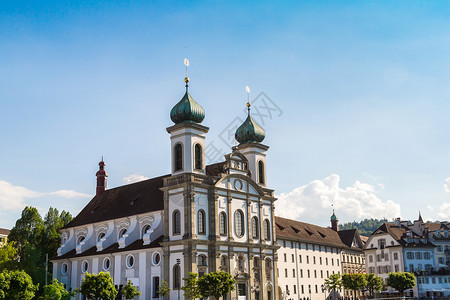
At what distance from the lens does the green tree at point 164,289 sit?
54.9m

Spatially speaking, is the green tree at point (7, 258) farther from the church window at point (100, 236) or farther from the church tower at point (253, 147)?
the church tower at point (253, 147)

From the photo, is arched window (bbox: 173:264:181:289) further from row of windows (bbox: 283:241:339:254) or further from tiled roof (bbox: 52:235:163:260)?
row of windows (bbox: 283:241:339:254)

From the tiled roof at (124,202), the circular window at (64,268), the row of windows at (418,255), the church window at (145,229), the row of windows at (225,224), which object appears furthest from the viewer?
the row of windows at (418,255)

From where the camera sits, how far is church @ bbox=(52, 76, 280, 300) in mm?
57562

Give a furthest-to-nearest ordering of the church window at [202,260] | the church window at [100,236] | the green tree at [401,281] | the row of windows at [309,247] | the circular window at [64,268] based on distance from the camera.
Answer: the green tree at [401,281] < the row of windows at [309,247] < the circular window at [64,268] < the church window at [100,236] < the church window at [202,260]

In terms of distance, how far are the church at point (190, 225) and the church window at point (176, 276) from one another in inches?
4.1

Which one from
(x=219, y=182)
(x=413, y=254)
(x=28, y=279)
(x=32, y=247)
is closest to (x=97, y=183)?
(x=32, y=247)

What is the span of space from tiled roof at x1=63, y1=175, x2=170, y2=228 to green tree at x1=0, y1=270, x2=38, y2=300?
18968mm

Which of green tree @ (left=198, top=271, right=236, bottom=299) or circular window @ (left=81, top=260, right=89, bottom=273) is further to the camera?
circular window @ (left=81, top=260, right=89, bottom=273)

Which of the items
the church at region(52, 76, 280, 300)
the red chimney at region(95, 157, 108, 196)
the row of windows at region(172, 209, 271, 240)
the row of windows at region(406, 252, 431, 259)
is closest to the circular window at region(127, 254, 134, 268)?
the church at region(52, 76, 280, 300)

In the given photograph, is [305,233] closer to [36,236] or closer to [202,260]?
[202,260]

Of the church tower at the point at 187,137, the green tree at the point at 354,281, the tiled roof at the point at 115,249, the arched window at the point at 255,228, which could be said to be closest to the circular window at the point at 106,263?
the tiled roof at the point at 115,249

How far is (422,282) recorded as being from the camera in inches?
3556

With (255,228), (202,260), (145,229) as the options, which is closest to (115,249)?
(145,229)
